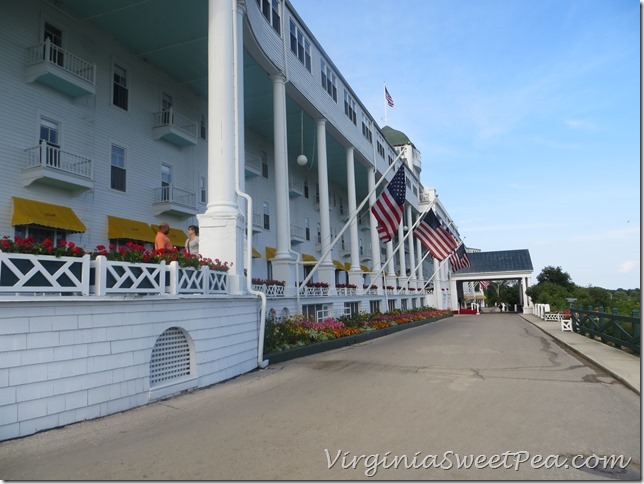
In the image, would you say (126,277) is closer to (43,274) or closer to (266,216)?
(43,274)

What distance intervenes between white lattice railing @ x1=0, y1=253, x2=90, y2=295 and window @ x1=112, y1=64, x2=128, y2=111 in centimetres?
1279

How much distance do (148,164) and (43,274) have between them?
44.0 feet

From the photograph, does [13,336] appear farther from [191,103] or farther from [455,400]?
[191,103]

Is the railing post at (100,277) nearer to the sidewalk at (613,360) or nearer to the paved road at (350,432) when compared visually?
the paved road at (350,432)

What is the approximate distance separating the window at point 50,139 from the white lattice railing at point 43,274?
9.71 m

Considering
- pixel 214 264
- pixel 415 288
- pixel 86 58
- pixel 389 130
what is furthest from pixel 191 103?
pixel 389 130

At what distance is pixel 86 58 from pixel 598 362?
18.3 metres

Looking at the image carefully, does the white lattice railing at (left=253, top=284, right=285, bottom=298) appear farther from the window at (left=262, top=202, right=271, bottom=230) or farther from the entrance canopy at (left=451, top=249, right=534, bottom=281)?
the entrance canopy at (left=451, top=249, right=534, bottom=281)

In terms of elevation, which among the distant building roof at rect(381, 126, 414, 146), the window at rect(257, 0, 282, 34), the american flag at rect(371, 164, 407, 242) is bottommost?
the american flag at rect(371, 164, 407, 242)

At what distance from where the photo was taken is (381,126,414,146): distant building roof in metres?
63.8

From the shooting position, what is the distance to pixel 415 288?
46844 millimetres

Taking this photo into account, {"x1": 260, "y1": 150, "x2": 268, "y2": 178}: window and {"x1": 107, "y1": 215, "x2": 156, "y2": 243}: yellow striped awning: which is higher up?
{"x1": 260, "y1": 150, "x2": 268, "y2": 178}: window

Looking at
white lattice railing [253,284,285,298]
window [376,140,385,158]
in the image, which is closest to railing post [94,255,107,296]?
white lattice railing [253,284,285,298]

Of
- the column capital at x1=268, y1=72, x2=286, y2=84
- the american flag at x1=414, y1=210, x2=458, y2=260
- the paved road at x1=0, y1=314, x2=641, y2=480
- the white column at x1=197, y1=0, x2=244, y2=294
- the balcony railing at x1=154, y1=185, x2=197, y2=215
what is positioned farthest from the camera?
the american flag at x1=414, y1=210, x2=458, y2=260
